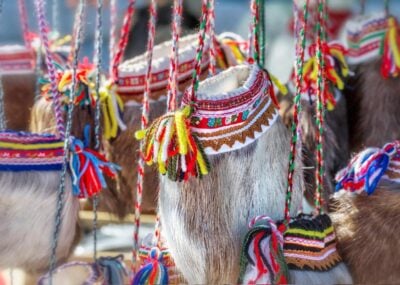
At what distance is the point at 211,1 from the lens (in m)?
1.05

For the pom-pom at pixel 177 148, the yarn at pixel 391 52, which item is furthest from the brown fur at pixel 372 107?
the pom-pom at pixel 177 148

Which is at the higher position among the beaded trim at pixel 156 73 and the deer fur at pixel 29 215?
the beaded trim at pixel 156 73

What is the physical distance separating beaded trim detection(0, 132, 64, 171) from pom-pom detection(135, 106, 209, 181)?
214mm

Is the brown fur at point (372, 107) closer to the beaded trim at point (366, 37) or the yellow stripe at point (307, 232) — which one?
the beaded trim at point (366, 37)

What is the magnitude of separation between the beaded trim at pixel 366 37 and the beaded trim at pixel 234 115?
15.6 inches

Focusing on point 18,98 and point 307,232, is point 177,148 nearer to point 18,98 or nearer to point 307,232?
point 307,232

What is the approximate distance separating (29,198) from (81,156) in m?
0.10

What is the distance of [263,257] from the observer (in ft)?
3.14

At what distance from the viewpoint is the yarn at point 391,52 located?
1.31 m

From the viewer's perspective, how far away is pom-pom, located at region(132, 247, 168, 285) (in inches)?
40.2

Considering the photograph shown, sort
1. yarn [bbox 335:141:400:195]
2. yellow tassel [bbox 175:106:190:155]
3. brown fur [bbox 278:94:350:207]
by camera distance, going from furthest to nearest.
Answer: brown fur [bbox 278:94:350:207]
yarn [bbox 335:141:400:195]
yellow tassel [bbox 175:106:190:155]

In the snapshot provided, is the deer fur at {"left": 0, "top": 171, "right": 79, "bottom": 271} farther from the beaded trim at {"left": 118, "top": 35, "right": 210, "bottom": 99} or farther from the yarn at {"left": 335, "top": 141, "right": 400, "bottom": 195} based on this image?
the yarn at {"left": 335, "top": 141, "right": 400, "bottom": 195}

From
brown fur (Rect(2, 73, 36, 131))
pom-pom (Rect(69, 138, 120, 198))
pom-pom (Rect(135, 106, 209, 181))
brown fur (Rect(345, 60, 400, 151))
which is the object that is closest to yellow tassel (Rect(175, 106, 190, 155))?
pom-pom (Rect(135, 106, 209, 181))

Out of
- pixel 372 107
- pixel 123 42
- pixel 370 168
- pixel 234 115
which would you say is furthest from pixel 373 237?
pixel 123 42
